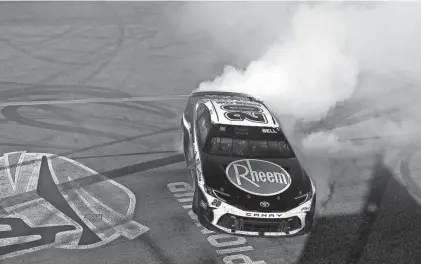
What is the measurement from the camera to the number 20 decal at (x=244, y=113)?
1120cm

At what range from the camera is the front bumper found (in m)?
9.27

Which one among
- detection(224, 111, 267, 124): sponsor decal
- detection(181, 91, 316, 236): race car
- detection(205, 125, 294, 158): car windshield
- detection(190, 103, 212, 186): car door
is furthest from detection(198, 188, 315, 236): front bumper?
detection(224, 111, 267, 124): sponsor decal

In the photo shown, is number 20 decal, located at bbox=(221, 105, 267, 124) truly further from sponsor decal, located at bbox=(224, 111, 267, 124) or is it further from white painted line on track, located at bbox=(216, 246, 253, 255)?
white painted line on track, located at bbox=(216, 246, 253, 255)

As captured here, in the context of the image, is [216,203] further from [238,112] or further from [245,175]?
[238,112]

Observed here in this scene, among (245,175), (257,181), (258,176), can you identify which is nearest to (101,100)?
(245,175)

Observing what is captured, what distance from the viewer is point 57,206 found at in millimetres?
10328

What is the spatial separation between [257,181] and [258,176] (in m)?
0.15

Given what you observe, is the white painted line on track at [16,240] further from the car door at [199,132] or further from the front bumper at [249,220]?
the car door at [199,132]

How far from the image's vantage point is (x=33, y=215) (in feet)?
32.7

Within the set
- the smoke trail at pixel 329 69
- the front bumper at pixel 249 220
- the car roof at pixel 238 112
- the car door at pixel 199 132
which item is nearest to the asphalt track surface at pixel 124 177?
the front bumper at pixel 249 220

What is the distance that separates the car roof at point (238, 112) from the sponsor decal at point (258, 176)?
3.27 ft

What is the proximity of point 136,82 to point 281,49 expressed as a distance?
4578mm

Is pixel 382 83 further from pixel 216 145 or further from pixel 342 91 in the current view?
pixel 216 145

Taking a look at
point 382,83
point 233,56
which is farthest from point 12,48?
point 382,83
